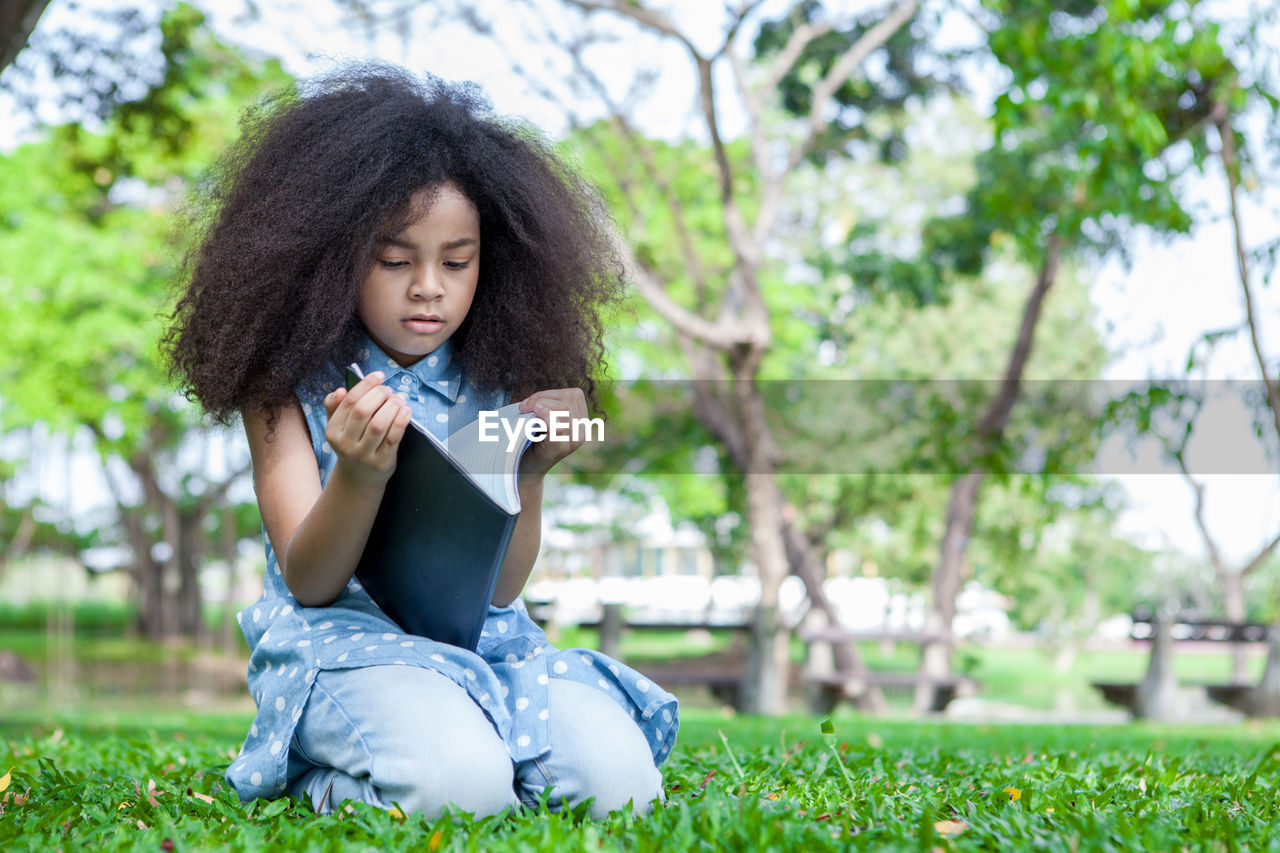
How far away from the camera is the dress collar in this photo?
2414mm

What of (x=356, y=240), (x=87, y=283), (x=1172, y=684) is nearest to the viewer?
(x=356, y=240)

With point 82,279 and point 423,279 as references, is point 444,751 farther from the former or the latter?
point 82,279

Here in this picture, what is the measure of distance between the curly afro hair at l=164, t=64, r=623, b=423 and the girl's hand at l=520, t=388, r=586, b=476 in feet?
1.06

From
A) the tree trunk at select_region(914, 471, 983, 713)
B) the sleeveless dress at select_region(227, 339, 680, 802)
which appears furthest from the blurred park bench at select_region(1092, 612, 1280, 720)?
the sleeveless dress at select_region(227, 339, 680, 802)

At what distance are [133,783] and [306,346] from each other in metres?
1.17

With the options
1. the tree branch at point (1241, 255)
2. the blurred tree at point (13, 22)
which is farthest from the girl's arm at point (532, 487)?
the tree branch at point (1241, 255)

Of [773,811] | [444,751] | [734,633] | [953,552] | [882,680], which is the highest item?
[444,751]

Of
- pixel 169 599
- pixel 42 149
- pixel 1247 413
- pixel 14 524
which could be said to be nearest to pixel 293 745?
pixel 1247 413

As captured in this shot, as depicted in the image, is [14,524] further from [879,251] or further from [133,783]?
[133,783]

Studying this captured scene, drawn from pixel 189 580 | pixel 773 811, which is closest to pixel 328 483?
pixel 773 811

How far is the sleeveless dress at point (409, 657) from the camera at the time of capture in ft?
7.14

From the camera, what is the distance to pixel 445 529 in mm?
2072

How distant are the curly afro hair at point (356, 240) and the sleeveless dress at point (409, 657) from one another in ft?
0.31

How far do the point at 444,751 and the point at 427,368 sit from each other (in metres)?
0.81
